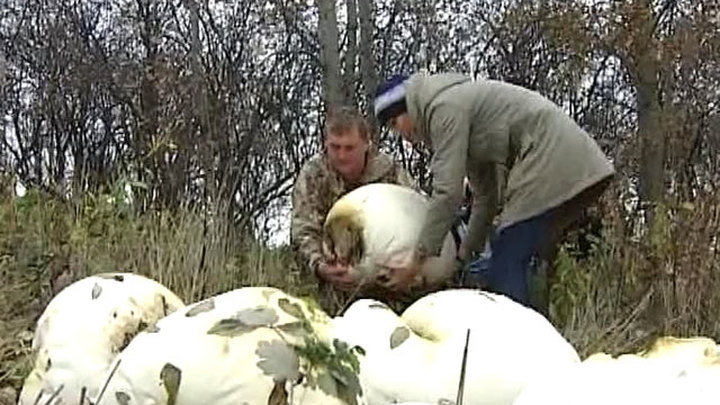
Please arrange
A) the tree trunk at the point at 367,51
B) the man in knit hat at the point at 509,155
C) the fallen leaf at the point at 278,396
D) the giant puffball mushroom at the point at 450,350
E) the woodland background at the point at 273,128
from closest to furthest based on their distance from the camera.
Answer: the fallen leaf at the point at 278,396 → the giant puffball mushroom at the point at 450,350 → the man in knit hat at the point at 509,155 → the woodland background at the point at 273,128 → the tree trunk at the point at 367,51

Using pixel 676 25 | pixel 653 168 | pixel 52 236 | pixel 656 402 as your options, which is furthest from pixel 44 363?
pixel 676 25

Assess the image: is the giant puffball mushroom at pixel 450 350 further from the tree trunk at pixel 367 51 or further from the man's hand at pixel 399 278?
the tree trunk at pixel 367 51

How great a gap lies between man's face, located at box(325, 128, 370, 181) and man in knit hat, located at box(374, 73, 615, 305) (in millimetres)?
162

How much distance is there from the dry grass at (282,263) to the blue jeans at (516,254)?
240 mm

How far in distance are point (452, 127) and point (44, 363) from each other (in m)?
2.47

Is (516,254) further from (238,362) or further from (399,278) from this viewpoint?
(238,362)

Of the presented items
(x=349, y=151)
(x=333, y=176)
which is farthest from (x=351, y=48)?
(x=349, y=151)

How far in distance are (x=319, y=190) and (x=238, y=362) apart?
3.31 meters

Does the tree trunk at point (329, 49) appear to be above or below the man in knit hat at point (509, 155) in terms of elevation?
above

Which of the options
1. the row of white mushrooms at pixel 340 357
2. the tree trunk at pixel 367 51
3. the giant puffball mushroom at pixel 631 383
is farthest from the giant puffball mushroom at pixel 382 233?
the tree trunk at pixel 367 51

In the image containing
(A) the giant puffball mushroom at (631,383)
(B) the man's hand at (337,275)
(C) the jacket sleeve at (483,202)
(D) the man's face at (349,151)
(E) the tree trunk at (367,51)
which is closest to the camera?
(A) the giant puffball mushroom at (631,383)

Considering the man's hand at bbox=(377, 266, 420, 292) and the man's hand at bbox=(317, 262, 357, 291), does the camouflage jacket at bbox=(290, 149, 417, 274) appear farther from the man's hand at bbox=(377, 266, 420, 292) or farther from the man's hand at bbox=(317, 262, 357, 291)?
the man's hand at bbox=(377, 266, 420, 292)

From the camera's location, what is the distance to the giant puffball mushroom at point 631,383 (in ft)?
5.95

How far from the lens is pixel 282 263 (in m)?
5.95
